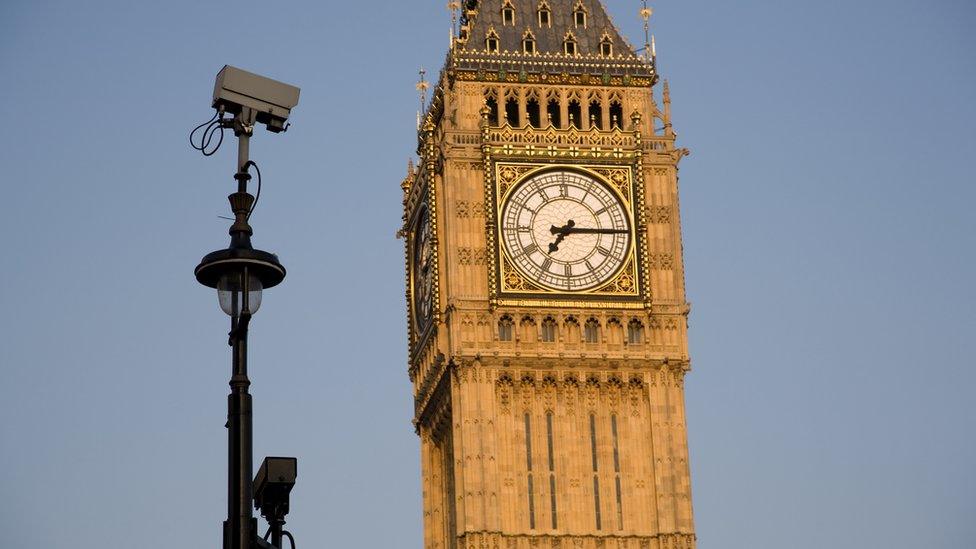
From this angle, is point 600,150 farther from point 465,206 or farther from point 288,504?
point 288,504

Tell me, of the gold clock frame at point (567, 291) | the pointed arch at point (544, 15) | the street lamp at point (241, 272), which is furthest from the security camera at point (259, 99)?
the pointed arch at point (544, 15)

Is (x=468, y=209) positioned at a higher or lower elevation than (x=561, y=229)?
higher

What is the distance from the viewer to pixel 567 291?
233 feet

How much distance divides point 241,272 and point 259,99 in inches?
85.0

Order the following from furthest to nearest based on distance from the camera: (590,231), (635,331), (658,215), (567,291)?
(658,215) → (590,231) → (635,331) → (567,291)

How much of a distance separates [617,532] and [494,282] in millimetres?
9379

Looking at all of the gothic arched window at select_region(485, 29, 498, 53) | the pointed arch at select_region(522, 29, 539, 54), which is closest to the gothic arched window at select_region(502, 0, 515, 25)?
the pointed arch at select_region(522, 29, 539, 54)

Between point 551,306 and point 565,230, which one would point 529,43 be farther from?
point 551,306

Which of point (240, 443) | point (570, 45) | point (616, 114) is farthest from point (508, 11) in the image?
point (240, 443)

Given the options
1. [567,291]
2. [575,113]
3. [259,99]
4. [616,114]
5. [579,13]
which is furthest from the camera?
[579,13]

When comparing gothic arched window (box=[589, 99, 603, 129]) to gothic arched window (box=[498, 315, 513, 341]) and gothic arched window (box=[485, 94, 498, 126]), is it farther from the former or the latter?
gothic arched window (box=[498, 315, 513, 341])

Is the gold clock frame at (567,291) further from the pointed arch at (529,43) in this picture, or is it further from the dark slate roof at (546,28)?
the dark slate roof at (546,28)

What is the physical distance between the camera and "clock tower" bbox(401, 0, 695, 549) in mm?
69188

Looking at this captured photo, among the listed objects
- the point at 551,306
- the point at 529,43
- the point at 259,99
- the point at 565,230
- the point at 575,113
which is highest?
the point at 529,43
